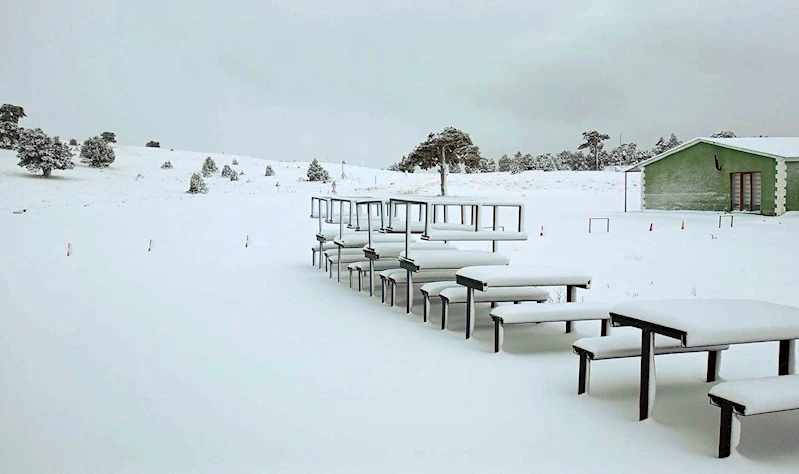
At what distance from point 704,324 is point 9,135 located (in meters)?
13.3

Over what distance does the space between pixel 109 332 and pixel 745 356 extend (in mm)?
5096

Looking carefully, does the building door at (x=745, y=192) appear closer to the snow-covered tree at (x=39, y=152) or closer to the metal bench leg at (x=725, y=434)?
the metal bench leg at (x=725, y=434)

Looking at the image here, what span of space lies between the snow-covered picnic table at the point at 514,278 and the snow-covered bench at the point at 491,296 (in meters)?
0.27

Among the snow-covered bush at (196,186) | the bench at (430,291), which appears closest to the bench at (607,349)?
the bench at (430,291)

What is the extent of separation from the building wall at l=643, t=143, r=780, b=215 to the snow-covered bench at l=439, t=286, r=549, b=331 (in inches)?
560

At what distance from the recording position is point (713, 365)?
3.70 metres

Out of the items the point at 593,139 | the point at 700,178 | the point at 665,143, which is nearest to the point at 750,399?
the point at 700,178

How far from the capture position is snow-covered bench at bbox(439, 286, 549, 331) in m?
5.19

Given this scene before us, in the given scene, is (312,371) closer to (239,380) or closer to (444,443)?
(239,380)

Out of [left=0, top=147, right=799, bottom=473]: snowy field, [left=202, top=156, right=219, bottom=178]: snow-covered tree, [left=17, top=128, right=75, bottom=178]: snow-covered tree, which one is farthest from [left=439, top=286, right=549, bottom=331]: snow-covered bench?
[left=202, top=156, right=219, bottom=178]: snow-covered tree

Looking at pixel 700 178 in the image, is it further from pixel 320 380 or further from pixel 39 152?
pixel 39 152

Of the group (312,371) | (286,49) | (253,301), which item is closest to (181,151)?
(286,49)

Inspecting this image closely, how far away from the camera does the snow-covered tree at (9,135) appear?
11336 mm

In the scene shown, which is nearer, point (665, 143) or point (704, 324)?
point (704, 324)
